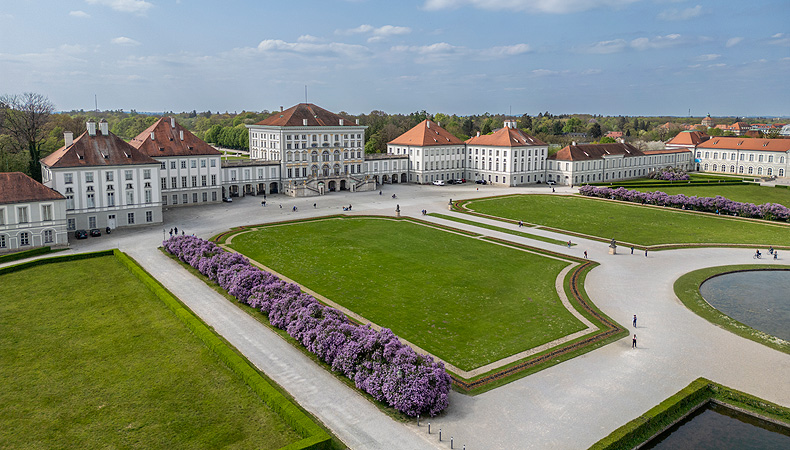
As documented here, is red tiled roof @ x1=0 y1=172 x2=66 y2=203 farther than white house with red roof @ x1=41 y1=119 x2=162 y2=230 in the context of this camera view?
No

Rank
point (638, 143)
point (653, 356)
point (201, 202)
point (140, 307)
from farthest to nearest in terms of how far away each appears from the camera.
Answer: point (638, 143) → point (201, 202) → point (140, 307) → point (653, 356)

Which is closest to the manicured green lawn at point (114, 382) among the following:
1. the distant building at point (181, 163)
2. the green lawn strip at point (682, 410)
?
the green lawn strip at point (682, 410)

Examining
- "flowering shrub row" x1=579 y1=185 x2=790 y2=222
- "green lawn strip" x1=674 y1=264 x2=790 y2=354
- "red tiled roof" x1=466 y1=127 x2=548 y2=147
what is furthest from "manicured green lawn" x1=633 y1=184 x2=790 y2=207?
"green lawn strip" x1=674 y1=264 x2=790 y2=354

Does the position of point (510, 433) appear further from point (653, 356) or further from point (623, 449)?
point (653, 356)

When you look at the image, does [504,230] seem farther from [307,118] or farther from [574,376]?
[307,118]

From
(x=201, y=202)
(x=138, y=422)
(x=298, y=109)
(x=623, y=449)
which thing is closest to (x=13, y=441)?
(x=138, y=422)

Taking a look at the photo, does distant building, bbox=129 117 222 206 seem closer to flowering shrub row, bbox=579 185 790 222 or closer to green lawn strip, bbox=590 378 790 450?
flowering shrub row, bbox=579 185 790 222
